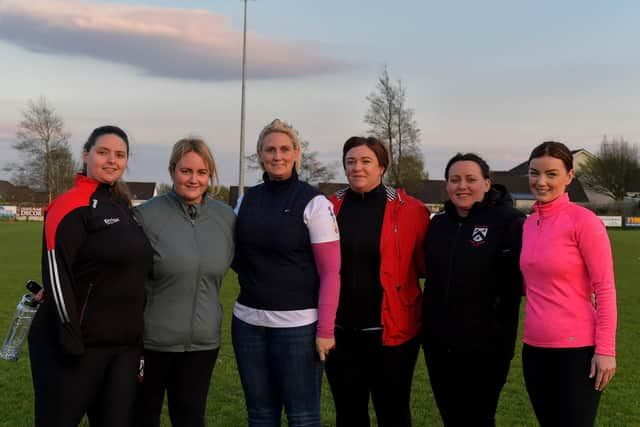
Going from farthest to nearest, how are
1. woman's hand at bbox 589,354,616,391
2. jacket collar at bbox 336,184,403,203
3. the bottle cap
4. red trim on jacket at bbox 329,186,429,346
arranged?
1. jacket collar at bbox 336,184,403,203
2. red trim on jacket at bbox 329,186,429,346
3. the bottle cap
4. woman's hand at bbox 589,354,616,391

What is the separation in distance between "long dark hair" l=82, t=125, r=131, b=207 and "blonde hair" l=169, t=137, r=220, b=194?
283 mm

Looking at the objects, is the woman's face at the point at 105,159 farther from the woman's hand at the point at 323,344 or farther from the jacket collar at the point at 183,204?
the woman's hand at the point at 323,344

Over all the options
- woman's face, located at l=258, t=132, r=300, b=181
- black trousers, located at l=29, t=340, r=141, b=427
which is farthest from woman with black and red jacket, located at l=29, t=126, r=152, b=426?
woman's face, located at l=258, t=132, r=300, b=181

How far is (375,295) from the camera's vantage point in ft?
12.7

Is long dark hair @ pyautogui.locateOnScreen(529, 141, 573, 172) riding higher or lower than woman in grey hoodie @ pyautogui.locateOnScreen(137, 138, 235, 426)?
higher

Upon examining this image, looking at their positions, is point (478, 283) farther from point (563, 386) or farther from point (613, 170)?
point (613, 170)

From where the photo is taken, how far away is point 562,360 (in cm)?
331

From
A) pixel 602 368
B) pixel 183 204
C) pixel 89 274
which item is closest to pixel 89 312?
pixel 89 274

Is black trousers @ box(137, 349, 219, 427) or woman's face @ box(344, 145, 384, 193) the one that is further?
woman's face @ box(344, 145, 384, 193)

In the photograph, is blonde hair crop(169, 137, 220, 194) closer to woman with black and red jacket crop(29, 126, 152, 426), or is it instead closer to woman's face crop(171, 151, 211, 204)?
woman's face crop(171, 151, 211, 204)

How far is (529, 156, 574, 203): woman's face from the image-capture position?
138 inches

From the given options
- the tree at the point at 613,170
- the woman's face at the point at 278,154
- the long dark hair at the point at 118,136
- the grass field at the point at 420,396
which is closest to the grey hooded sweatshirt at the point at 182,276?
the long dark hair at the point at 118,136

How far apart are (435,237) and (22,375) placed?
4.93 meters

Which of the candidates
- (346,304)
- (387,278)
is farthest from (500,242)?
(346,304)
